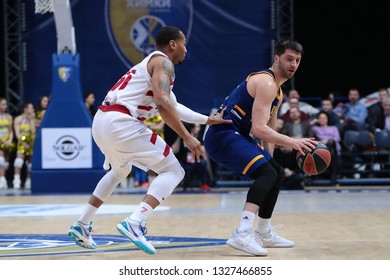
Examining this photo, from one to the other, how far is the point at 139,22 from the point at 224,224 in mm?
8922

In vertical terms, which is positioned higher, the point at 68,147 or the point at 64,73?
the point at 64,73

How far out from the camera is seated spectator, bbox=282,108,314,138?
14289 millimetres

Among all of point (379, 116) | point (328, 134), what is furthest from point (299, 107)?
point (379, 116)

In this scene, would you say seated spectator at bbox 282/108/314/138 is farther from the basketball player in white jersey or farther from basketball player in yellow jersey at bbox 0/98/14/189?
the basketball player in white jersey

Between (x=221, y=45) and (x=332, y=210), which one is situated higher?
(x=221, y=45)

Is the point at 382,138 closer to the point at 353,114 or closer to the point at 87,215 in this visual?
the point at 353,114

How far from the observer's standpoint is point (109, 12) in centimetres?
1697

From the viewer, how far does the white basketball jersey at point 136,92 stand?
21.1ft

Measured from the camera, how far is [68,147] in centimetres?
1413

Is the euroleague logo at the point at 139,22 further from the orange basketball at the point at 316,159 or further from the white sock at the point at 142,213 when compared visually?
the white sock at the point at 142,213

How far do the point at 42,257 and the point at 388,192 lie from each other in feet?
28.4

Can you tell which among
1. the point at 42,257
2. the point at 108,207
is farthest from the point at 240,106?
the point at 108,207

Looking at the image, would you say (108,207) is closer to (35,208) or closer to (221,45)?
(35,208)

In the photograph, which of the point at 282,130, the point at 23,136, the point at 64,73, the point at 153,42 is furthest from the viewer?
the point at 153,42
